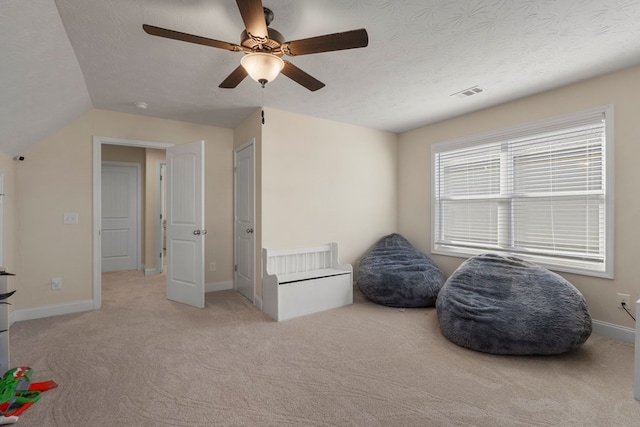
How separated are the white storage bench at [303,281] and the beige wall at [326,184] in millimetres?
166

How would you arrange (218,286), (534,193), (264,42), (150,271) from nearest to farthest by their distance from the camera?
(264,42) → (534,193) → (218,286) → (150,271)

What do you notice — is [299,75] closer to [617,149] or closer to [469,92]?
[469,92]

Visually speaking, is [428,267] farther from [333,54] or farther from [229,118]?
[229,118]

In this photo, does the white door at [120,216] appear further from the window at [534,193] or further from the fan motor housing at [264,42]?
the window at [534,193]

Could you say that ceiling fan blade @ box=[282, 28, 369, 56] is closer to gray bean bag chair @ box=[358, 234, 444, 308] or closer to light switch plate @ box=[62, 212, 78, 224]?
gray bean bag chair @ box=[358, 234, 444, 308]

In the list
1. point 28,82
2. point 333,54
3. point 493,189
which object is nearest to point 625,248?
point 493,189

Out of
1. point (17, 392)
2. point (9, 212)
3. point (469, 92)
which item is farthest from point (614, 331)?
point (9, 212)

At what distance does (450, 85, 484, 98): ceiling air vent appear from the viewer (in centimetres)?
295

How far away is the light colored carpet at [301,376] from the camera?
1.67 m

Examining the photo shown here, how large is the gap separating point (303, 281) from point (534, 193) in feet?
8.98

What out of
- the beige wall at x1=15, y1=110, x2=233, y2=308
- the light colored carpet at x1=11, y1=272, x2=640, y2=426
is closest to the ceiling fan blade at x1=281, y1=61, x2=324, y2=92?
the light colored carpet at x1=11, y1=272, x2=640, y2=426

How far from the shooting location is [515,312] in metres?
2.40

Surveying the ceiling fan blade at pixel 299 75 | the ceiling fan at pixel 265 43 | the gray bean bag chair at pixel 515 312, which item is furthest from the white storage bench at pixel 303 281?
the ceiling fan at pixel 265 43

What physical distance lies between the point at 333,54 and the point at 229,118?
2.08 metres
